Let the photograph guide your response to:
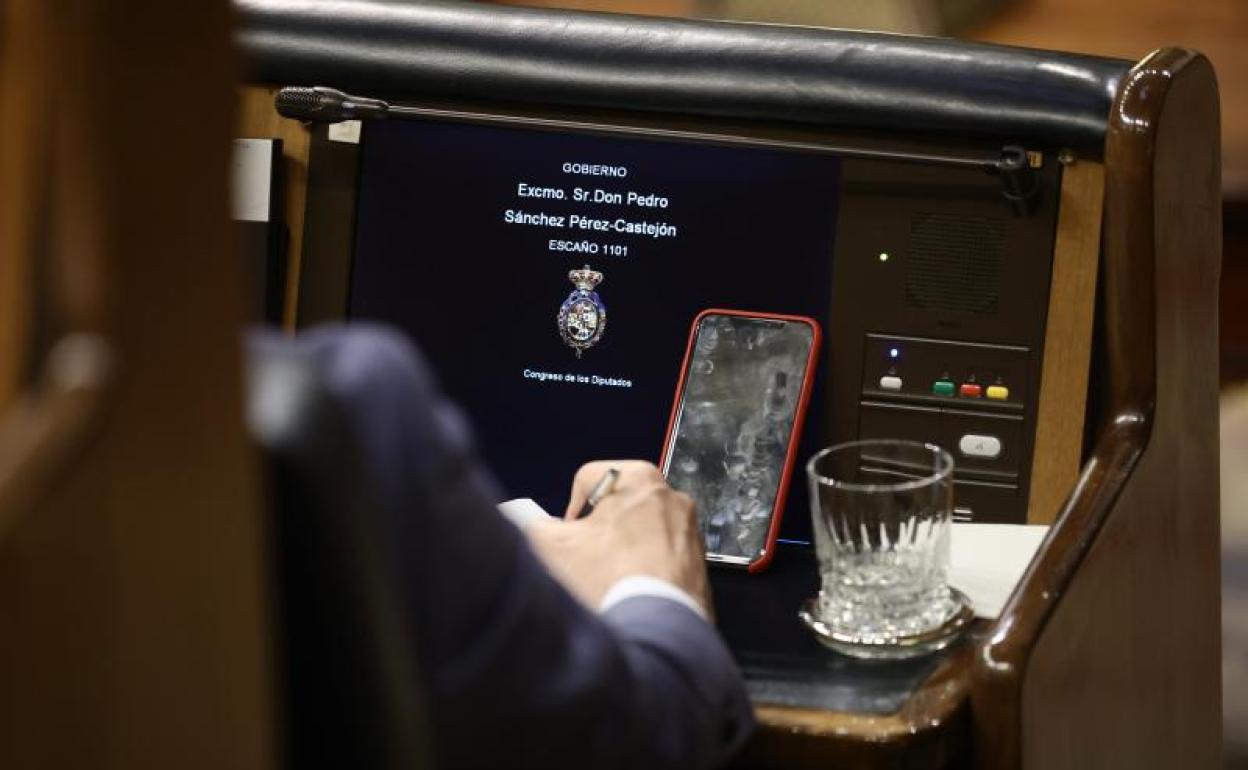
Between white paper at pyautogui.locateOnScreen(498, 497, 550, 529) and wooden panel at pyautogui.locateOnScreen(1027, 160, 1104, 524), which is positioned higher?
wooden panel at pyautogui.locateOnScreen(1027, 160, 1104, 524)

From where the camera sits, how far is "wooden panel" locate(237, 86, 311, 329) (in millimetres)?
1551

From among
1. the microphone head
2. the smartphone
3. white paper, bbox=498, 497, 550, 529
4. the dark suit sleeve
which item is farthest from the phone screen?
the dark suit sleeve

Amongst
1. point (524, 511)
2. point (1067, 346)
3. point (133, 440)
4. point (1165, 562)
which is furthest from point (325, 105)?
point (133, 440)

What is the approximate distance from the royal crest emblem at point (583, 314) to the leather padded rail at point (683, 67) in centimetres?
15

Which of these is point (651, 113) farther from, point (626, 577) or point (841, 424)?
point (626, 577)

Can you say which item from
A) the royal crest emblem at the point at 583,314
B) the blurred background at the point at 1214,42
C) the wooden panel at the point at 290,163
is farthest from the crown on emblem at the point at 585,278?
the blurred background at the point at 1214,42

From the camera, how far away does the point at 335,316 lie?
5.13 ft

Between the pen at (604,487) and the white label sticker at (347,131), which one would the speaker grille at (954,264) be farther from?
the white label sticker at (347,131)

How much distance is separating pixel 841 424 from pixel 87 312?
0.96m

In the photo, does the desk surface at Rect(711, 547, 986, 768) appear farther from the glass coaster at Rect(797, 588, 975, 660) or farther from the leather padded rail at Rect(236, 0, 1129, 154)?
the leather padded rail at Rect(236, 0, 1129, 154)

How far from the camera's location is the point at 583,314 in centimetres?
151

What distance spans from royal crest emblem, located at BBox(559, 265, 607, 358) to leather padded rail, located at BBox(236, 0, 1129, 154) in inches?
5.8

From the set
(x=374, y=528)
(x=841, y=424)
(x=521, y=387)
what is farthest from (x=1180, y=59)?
(x=374, y=528)

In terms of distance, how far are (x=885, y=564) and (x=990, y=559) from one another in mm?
170
